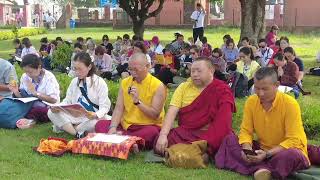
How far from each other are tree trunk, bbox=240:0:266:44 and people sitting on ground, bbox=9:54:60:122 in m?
9.93

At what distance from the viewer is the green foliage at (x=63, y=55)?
1344cm

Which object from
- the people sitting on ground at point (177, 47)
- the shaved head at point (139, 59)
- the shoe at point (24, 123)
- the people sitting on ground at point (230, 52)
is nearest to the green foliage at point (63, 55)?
the people sitting on ground at point (177, 47)

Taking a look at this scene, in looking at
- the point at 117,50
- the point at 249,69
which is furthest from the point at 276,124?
the point at 117,50

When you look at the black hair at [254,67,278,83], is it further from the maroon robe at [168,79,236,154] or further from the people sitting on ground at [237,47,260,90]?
the people sitting on ground at [237,47,260,90]

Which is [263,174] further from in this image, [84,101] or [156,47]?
[156,47]

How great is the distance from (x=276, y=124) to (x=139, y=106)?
1.64 metres

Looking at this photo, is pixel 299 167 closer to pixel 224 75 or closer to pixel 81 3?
pixel 224 75

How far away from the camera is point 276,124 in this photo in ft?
16.7

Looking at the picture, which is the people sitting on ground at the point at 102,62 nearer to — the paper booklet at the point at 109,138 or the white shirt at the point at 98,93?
the white shirt at the point at 98,93

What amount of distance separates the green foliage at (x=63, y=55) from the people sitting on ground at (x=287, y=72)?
243 inches

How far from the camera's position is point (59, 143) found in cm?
591

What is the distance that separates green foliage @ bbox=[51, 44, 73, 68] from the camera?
13.4 metres

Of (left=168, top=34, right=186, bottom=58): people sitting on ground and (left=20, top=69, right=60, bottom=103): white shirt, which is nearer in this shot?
(left=20, top=69, right=60, bottom=103): white shirt

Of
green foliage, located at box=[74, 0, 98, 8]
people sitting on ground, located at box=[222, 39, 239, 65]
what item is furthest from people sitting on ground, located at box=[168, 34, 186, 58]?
green foliage, located at box=[74, 0, 98, 8]
